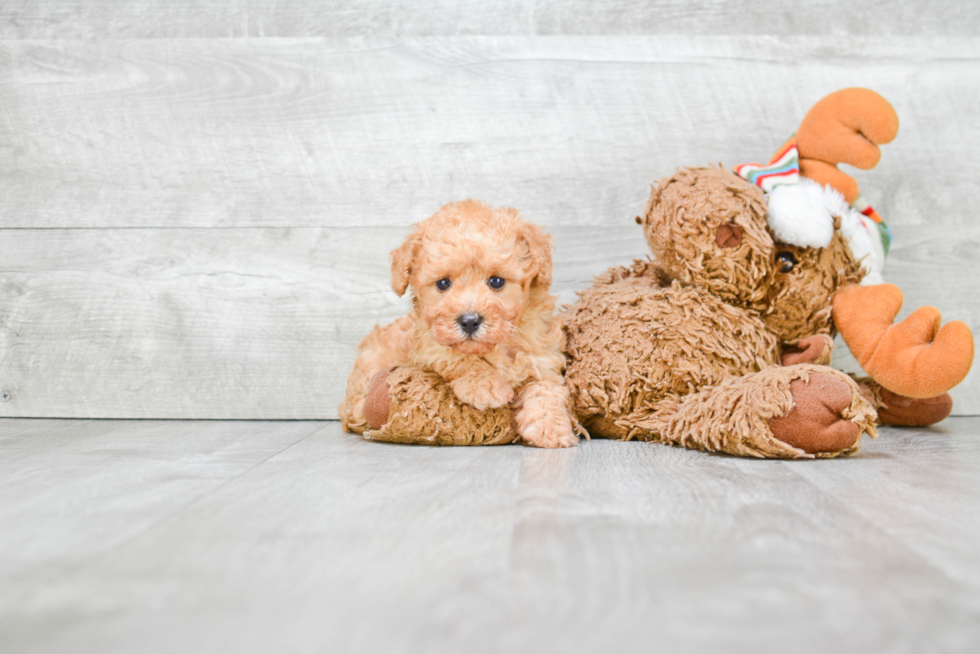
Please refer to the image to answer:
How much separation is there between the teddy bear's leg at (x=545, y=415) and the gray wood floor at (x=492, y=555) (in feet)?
0.39

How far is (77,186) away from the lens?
1.63m

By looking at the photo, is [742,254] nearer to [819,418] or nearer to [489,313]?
[819,418]

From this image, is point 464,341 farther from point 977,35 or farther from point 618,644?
point 977,35

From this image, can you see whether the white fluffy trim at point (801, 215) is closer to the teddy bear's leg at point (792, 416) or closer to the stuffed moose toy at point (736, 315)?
the stuffed moose toy at point (736, 315)

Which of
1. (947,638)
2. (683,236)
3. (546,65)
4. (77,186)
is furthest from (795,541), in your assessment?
(77,186)

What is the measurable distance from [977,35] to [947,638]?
5.34 ft

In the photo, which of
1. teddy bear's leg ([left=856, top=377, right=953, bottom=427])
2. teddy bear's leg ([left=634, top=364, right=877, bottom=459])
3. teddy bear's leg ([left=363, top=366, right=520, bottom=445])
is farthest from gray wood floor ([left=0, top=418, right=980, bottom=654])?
teddy bear's leg ([left=856, top=377, right=953, bottom=427])

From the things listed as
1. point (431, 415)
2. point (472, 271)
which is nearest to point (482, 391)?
point (431, 415)

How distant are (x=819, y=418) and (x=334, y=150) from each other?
1136 mm

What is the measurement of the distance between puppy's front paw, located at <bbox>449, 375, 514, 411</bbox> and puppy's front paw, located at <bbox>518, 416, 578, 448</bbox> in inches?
2.7

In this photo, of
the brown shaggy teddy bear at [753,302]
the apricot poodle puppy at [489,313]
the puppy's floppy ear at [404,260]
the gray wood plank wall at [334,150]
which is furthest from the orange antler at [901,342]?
the puppy's floppy ear at [404,260]

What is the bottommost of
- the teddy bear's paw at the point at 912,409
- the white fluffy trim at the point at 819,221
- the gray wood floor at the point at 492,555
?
the teddy bear's paw at the point at 912,409

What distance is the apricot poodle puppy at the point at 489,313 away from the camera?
1.14m

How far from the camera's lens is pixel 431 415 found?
4.06ft
